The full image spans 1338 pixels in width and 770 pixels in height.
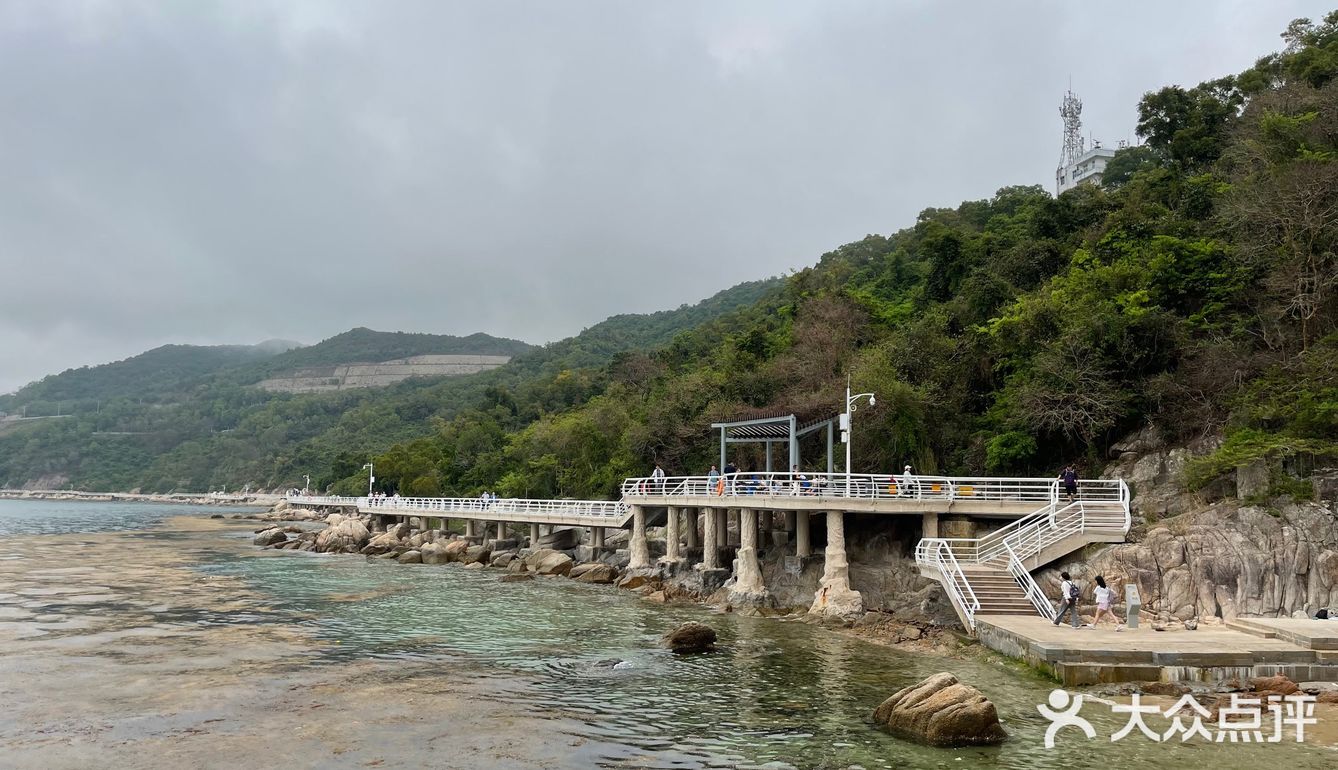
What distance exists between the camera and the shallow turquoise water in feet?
41.3

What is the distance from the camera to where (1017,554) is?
2381 centimetres

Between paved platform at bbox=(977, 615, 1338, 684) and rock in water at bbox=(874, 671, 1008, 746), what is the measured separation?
3677 mm

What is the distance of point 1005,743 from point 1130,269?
86.2ft

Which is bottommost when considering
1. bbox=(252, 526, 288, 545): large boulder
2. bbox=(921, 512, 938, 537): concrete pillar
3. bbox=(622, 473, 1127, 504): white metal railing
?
bbox=(252, 526, 288, 545): large boulder

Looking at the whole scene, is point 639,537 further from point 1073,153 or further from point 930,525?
point 1073,153

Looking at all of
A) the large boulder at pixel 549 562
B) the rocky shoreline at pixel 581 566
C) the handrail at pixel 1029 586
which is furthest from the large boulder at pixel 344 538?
the handrail at pixel 1029 586

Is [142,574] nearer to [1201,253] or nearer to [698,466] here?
[698,466]

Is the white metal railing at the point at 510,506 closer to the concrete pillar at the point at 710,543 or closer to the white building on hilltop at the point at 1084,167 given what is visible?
the concrete pillar at the point at 710,543

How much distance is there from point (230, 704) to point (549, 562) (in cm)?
2559

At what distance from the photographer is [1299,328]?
28.2m

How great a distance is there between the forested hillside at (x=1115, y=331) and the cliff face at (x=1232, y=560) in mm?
1068

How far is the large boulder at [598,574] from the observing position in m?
36.8

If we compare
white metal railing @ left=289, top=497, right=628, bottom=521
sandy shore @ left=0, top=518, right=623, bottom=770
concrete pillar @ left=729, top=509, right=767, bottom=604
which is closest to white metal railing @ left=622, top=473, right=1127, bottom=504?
concrete pillar @ left=729, top=509, right=767, bottom=604

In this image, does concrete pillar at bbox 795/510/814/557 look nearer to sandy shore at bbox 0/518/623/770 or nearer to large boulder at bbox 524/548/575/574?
large boulder at bbox 524/548/575/574
